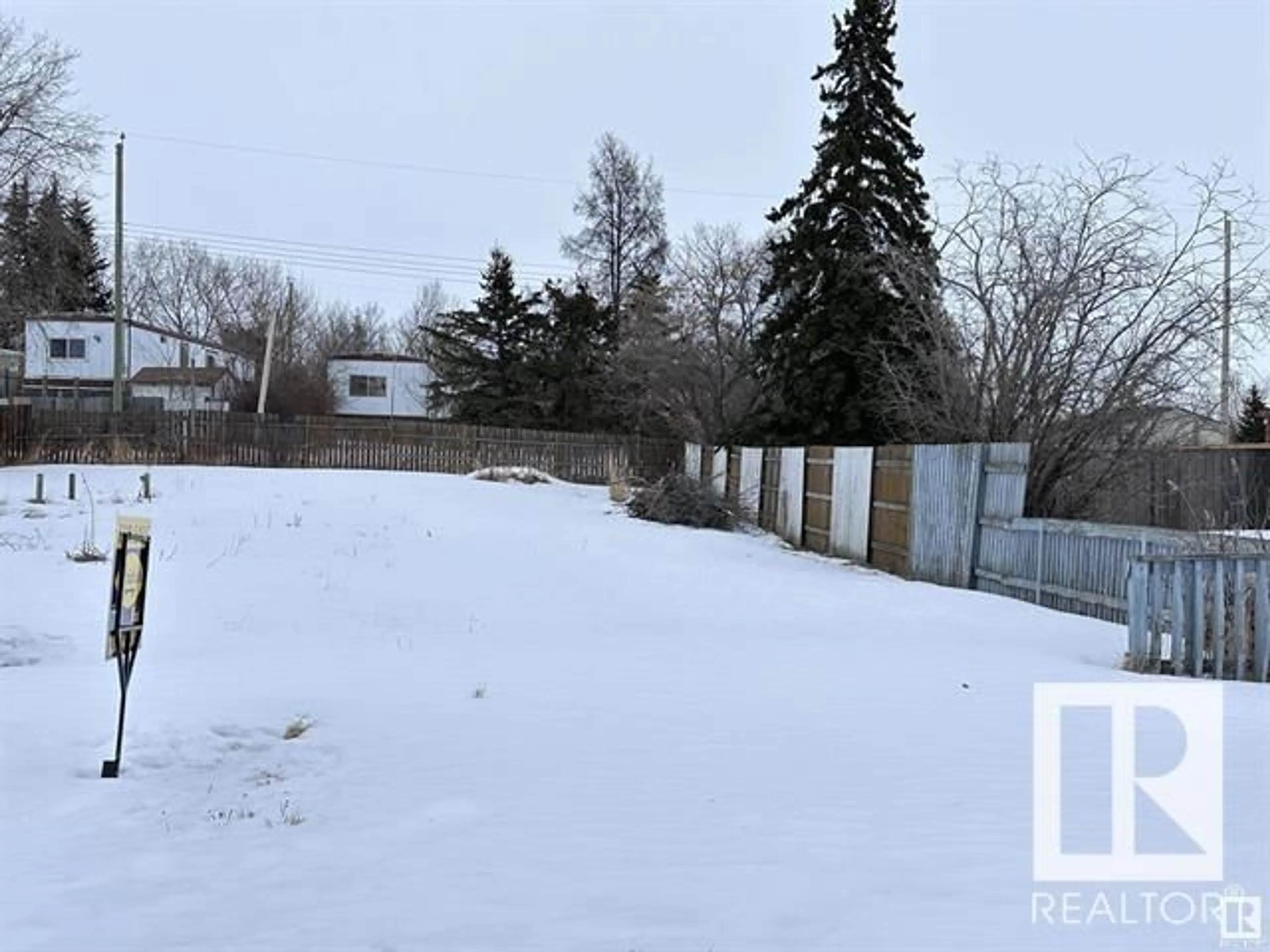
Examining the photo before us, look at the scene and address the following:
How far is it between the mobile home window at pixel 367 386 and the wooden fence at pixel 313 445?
2357 centimetres

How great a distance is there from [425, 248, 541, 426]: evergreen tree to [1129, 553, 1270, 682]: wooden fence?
1541 inches

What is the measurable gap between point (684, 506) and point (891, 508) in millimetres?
5304

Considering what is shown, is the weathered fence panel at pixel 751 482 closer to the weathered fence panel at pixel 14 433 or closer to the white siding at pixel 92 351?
the weathered fence panel at pixel 14 433

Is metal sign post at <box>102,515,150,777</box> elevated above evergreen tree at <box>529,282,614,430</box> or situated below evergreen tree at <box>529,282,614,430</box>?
below

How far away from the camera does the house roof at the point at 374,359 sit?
59.8 m

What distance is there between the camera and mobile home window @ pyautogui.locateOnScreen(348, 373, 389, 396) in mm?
60094

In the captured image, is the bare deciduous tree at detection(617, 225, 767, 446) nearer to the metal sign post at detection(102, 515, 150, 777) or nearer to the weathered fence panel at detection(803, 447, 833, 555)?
the weathered fence panel at detection(803, 447, 833, 555)

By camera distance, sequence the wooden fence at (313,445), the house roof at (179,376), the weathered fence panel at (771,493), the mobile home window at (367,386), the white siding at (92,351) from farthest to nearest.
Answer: the mobile home window at (367,386)
the house roof at (179,376)
the white siding at (92,351)
the wooden fence at (313,445)
the weathered fence panel at (771,493)

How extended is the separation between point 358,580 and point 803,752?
7.25 metres

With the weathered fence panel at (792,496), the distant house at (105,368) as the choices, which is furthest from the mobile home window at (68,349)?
the weathered fence panel at (792,496)

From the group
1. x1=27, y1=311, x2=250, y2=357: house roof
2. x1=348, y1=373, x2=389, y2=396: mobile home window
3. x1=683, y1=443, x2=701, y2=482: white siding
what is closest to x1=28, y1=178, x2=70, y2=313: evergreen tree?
x1=27, y1=311, x2=250, y2=357: house roof

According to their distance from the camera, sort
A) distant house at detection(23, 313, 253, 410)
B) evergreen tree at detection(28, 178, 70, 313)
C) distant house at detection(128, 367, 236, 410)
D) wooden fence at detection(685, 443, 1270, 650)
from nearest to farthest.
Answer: wooden fence at detection(685, 443, 1270, 650)
evergreen tree at detection(28, 178, 70, 313)
distant house at detection(23, 313, 253, 410)
distant house at detection(128, 367, 236, 410)

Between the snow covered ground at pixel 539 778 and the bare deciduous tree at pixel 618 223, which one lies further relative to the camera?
the bare deciduous tree at pixel 618 223

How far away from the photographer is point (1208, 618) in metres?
7.61
